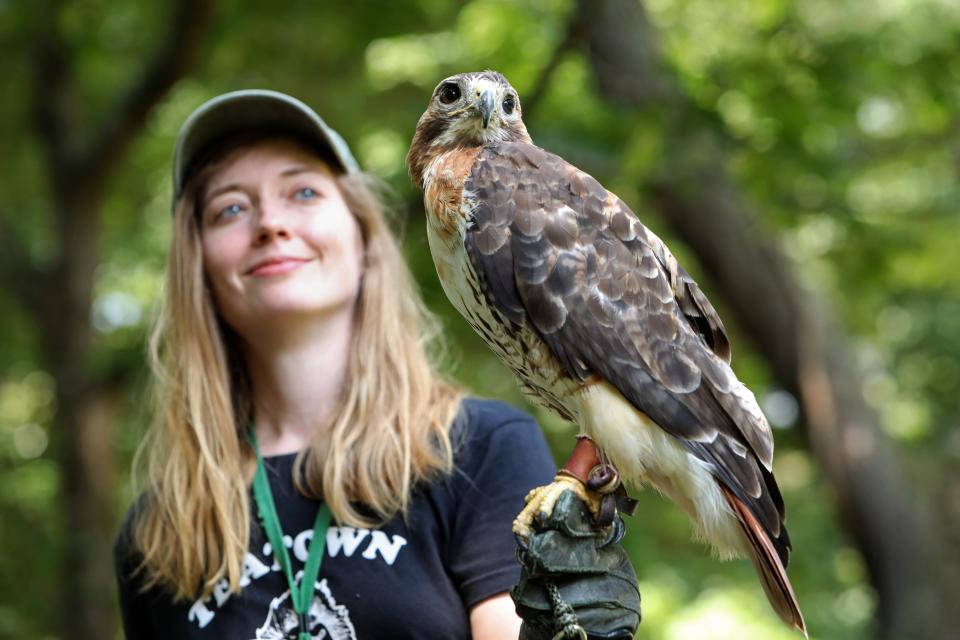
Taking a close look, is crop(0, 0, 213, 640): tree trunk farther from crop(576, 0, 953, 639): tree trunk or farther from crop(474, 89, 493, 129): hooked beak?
crop(474, 89, 493, 129): hooked beak

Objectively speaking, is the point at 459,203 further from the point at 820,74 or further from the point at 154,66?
the point at 154,66

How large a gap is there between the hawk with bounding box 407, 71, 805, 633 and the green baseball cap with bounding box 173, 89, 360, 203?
869 mm

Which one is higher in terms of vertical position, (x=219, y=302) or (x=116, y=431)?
(x=116, y=431)

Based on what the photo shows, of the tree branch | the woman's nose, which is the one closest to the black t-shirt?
the woman's nose

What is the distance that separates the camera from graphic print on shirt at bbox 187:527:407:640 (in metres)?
Result: 2.37

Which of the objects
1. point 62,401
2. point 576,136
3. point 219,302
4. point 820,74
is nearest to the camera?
point 219,302

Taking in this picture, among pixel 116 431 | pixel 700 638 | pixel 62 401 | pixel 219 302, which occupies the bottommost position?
pixel 700 638

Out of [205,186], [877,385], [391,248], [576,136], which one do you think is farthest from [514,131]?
[877,385]

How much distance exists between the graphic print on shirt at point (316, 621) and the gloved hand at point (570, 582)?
58 cm

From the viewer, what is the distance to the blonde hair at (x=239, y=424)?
2.51 m

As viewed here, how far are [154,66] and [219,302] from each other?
3004mm

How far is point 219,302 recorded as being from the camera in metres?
2.80

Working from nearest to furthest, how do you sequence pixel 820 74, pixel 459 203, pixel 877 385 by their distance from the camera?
pixel 459 203, pixel 820 74, pixel 877 385

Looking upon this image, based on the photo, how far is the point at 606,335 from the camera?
6.13 ft
